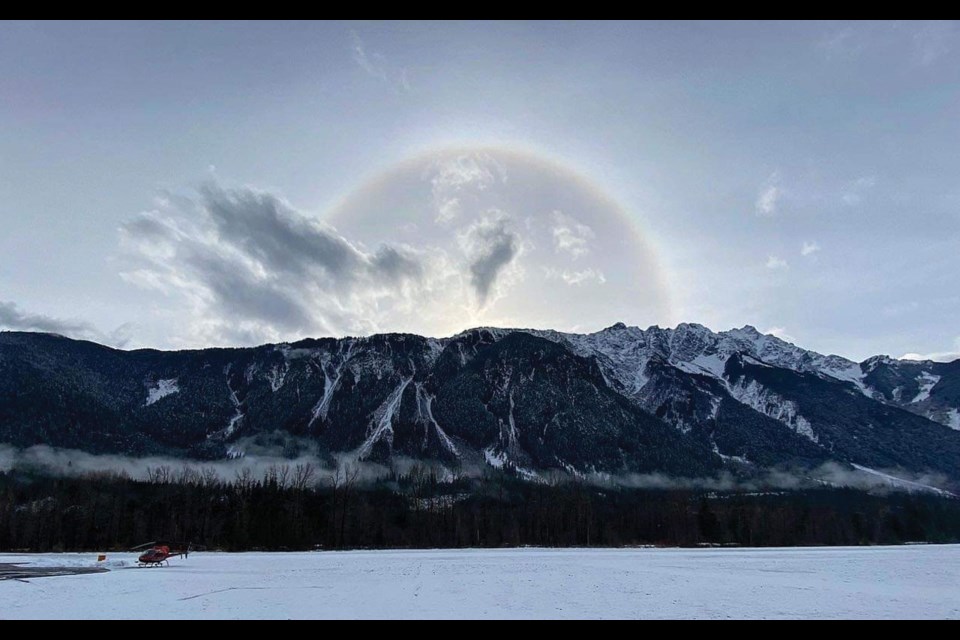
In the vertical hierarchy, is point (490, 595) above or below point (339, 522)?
above

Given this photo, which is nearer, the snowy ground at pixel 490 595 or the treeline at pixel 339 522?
the snowy ground at pixel 490 595

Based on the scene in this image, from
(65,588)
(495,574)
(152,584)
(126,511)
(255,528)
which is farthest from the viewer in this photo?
(126,511)

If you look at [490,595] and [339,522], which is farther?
A: [339,522]

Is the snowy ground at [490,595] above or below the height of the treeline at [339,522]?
above

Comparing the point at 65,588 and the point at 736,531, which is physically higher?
the point at 65,588

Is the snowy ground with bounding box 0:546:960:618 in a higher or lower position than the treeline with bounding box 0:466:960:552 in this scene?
higher

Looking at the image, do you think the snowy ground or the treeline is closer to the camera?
the snowy ground
